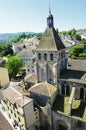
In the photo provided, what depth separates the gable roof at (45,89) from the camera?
3778cm

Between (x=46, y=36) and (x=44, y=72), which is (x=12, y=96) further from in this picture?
(x=46, y=36)

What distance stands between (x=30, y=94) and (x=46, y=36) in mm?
17218

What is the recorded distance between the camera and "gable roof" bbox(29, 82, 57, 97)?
3778cm

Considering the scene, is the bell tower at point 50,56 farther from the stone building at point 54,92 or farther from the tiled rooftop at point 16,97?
the tiled rooftop at point 16,97

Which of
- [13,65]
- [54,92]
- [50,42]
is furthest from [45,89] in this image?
[13,65]

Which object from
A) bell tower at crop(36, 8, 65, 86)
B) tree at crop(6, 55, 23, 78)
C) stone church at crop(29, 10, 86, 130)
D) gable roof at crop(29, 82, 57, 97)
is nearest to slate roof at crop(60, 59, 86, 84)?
stone church at crop(29, 10, 86, 130)

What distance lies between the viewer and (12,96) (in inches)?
1638

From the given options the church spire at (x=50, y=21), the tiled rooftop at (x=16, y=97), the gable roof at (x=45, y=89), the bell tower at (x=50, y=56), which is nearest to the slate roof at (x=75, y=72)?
the bell tower at (x=50, y=56)

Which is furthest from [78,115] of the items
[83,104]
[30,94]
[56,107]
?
[30,94]

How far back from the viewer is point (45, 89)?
38.8 m

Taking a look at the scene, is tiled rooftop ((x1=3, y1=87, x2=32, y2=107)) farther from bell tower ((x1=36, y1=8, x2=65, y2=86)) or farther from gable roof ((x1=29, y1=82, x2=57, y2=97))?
bell tower ((x1=36, y1=8, x2=65, y2=86))

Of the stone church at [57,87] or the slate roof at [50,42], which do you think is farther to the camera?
the slate roof at [50,42]

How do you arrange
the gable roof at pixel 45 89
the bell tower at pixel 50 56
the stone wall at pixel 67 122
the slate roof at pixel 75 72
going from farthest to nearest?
1. the bell tower at pixel 50 56
2. the slate roof at pixel 75 72
3. the gable roof at pixel 45 89
4. the stone wall at pixel 67 122

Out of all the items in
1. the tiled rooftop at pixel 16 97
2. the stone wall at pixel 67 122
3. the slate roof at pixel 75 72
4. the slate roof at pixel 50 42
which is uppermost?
the slate roof at pixel 50 42
